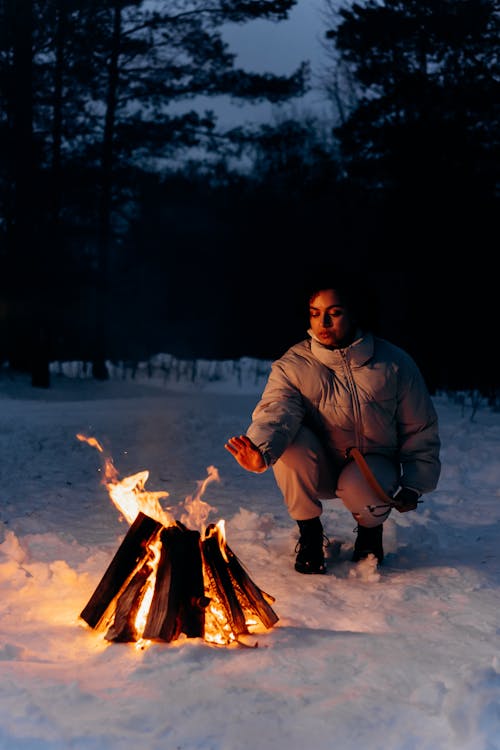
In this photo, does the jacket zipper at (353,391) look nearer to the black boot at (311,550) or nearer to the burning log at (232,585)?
the black boot at (311,550)

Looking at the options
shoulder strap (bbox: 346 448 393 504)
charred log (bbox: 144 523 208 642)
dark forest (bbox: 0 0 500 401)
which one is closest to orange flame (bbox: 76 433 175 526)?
charred log (bbox: 144 523 208 642)

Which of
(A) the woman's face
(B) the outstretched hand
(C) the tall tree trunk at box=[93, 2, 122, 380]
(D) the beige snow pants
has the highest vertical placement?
(C) the tall tree trunk at box=[93, 2, 122, 380]

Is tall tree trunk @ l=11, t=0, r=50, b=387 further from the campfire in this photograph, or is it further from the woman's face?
the campfire

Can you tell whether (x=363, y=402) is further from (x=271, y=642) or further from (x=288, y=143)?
(x=288, y=143)

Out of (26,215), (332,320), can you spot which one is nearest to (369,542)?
(332,320)

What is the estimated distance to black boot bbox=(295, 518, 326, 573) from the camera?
423 centimetres

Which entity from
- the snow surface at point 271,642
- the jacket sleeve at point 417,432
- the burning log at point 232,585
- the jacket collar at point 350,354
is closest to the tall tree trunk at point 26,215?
the snow surface at point 271,642

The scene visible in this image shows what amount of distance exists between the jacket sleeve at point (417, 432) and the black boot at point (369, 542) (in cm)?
32

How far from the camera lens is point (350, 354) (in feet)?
13.8

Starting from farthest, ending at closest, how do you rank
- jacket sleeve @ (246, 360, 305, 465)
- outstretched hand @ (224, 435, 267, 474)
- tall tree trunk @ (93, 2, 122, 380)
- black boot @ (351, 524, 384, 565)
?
tall tree trunk @ (93, 2, 122, 380)
black boot @ (351, 524, 384, 565)
jacket sleeve @ (246, 360, 305, 465)
outstretched hand @ (224, 435, 267, 474)

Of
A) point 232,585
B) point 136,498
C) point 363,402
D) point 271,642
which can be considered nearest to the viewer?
point 271,642

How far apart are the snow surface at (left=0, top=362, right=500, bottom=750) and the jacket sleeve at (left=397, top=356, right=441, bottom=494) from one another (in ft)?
1.59

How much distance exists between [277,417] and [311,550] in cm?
72

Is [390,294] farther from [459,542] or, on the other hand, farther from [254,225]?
[459,542]
